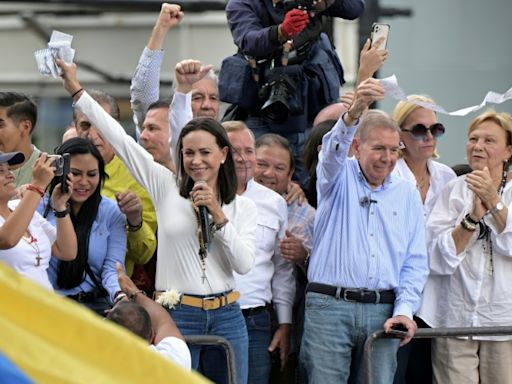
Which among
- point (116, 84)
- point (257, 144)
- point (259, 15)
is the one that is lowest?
point (257, 144)

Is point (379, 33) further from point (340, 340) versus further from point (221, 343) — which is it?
point (221, 343)

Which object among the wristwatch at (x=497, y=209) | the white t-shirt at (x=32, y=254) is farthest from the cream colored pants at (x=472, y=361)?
the white t-shirt at (x=32, y=254)

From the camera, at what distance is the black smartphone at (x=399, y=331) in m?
6.62

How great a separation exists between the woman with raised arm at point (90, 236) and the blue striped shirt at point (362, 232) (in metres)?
1.00

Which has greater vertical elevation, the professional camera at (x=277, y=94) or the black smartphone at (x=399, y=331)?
the professional camera at (x=277, y=94)

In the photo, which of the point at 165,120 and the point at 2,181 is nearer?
the point at 2,181

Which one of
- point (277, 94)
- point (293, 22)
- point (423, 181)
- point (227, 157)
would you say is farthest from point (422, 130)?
point (227, 157)

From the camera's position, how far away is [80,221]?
22.0 ft

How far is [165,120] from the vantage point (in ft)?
23.7

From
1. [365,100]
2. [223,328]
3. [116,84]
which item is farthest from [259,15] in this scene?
[116,84]

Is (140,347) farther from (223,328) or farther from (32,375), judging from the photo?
(223,328)

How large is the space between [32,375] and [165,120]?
4.38 metres

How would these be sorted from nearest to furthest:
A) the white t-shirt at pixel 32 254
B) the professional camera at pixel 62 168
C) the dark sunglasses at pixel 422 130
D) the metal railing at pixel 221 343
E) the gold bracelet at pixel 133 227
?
1. the white t-shirt at pixel 32 254
2. the metal railing at pixel 221 343
3. the professional camera at pixel 62 168
4. the gold bracelet at pixel 133 227
5. the dark sunglasses at pixel 422 130

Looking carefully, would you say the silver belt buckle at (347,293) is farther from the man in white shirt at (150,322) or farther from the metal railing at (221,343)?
the man in white shirt at (150,322)
